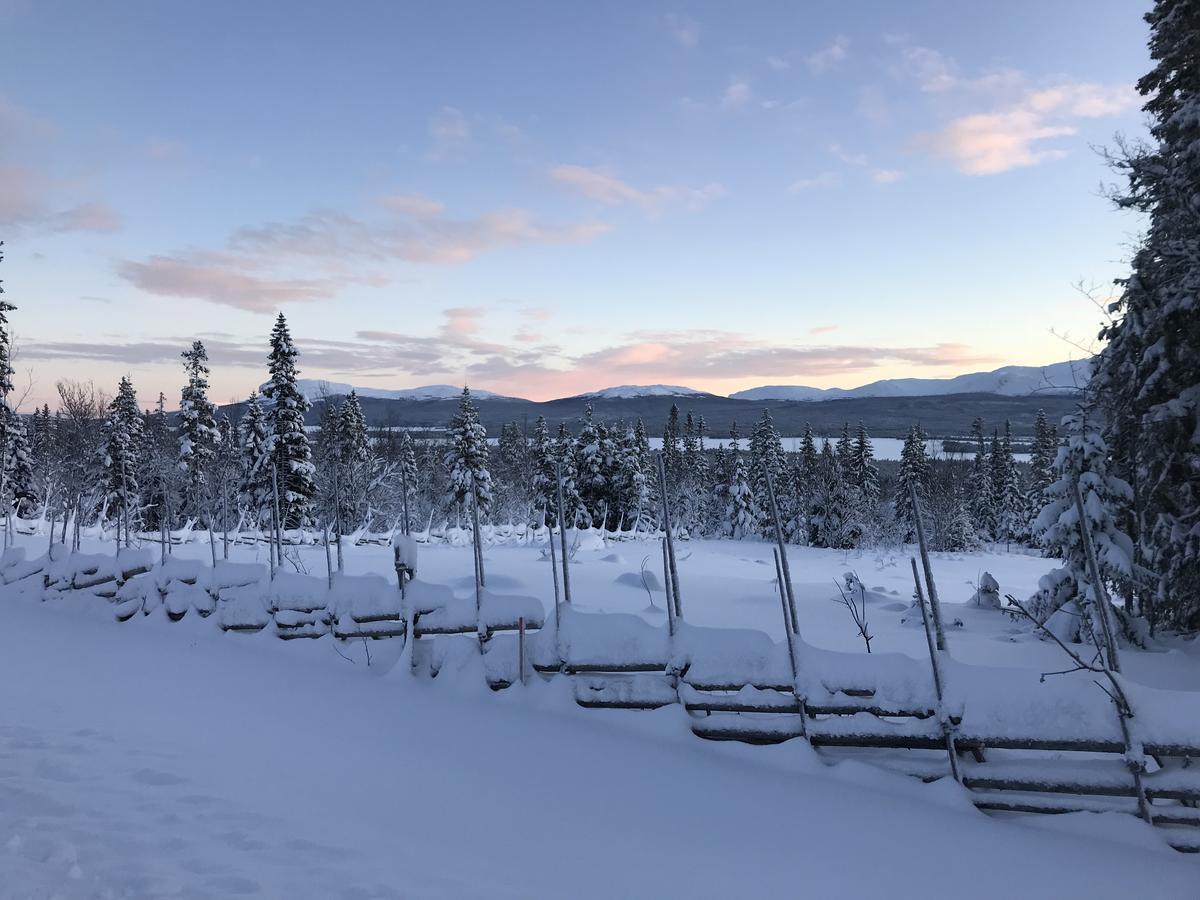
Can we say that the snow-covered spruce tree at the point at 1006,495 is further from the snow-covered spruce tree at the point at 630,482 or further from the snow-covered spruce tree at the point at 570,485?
the snow-covered spruce tree at the point at 570,485

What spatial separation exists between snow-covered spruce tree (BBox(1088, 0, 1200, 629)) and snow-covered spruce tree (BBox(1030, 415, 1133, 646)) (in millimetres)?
496

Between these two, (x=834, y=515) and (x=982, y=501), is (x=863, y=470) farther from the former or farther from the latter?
(x=982, y=501)

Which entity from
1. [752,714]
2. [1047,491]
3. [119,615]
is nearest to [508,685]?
[752,714]

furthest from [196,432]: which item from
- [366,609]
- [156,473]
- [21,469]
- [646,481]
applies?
[366,609]

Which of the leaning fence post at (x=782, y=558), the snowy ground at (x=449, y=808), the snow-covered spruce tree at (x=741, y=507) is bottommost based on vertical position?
the snow-covered spruce tree at (x=741, y=507)

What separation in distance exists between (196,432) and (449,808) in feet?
146

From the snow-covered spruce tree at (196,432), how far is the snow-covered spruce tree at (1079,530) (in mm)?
42499

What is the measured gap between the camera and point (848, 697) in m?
6.00

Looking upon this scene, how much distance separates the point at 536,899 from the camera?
4.12m

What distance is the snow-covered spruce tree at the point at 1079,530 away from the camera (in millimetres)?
12820

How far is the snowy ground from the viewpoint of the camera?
4312 millimetres

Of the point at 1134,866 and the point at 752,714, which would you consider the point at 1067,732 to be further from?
the point at 752,714

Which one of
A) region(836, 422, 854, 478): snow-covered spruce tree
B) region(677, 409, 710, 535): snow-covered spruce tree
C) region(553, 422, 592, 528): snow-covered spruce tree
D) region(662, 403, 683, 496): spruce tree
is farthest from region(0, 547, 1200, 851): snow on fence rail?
region(662, 403, 683, 496): spruce tree

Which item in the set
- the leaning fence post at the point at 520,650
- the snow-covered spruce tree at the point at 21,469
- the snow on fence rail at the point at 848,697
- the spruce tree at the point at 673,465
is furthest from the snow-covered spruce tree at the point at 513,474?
the leaning fence post at the point at 520,650
